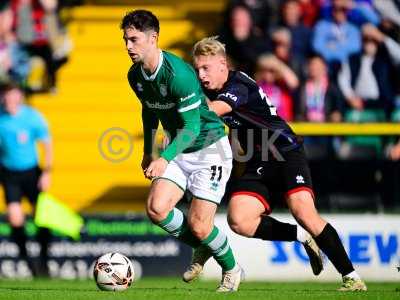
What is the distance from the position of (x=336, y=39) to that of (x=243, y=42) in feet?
4.37

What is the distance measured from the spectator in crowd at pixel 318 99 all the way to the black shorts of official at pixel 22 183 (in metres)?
3.51

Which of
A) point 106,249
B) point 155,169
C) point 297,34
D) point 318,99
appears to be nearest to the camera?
point 155,169

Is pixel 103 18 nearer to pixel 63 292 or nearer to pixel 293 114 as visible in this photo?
pixel 293 114

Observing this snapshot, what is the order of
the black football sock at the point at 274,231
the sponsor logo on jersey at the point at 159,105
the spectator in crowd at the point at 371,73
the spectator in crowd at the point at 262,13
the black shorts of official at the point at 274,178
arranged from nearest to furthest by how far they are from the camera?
the sponsor logo on jersey at the point at 159,105, the black shorts of official at the point at 274,178, the black football sock at the point at 274,231, the spectator in crowd at the point at 371,73, the spectator in crowd at the point at 262,13

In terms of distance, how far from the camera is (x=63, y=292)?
9.67 metres

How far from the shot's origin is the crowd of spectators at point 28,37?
52.2 feet

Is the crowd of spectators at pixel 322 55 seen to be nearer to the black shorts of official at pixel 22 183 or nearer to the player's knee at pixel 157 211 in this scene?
the black shorts of official at pixel 22 183

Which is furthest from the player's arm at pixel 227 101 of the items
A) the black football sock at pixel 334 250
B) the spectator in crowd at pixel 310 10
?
the spectator in crowd at pixel 310 10

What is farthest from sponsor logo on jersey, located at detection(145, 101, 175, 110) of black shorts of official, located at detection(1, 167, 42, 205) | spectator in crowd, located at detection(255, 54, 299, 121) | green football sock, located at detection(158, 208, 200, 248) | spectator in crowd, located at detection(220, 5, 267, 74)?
spectator in crowd, located at detection(220, 5, 267, 74)

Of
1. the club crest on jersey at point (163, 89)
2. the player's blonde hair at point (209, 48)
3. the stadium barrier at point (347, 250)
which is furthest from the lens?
the stadium barrier at point (347, 250)

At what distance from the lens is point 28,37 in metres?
15.9

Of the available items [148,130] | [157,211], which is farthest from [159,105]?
[157,211]

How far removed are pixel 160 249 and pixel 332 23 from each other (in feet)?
13.9

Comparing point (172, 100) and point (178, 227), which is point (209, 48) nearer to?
point (172, 100)
